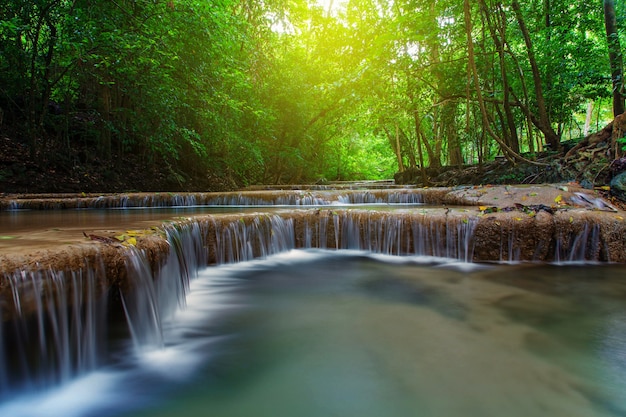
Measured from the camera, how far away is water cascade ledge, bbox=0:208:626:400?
5.14 ft

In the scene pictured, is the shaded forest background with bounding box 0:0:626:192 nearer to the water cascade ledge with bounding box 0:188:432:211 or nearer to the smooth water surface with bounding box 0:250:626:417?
the water cascade ledge with bounding box 0:188:432:211

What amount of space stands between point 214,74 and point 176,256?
7.08 meters

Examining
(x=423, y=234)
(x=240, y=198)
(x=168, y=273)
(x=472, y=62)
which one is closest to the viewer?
(x=168, y=273)

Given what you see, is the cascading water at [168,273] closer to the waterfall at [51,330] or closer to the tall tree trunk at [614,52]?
the waterfall at [51,330]

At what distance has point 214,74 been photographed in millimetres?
8562

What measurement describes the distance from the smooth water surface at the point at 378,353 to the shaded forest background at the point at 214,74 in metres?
4.64

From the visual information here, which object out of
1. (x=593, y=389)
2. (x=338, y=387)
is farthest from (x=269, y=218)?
(x=593, y=389)

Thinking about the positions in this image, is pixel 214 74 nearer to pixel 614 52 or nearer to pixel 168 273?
pixel 168 273

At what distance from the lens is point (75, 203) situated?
18.9 ft

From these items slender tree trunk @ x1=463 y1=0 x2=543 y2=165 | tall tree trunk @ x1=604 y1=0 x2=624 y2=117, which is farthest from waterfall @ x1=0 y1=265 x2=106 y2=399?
tall tree trunk @ x1=604 y1=0 x2=624 y2=117

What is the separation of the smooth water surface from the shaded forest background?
15.2ft

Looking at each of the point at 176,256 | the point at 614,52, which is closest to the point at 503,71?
the point at 614,52

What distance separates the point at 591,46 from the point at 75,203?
12.8m

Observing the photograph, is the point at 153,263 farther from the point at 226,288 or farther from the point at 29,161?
the point at 29,161
